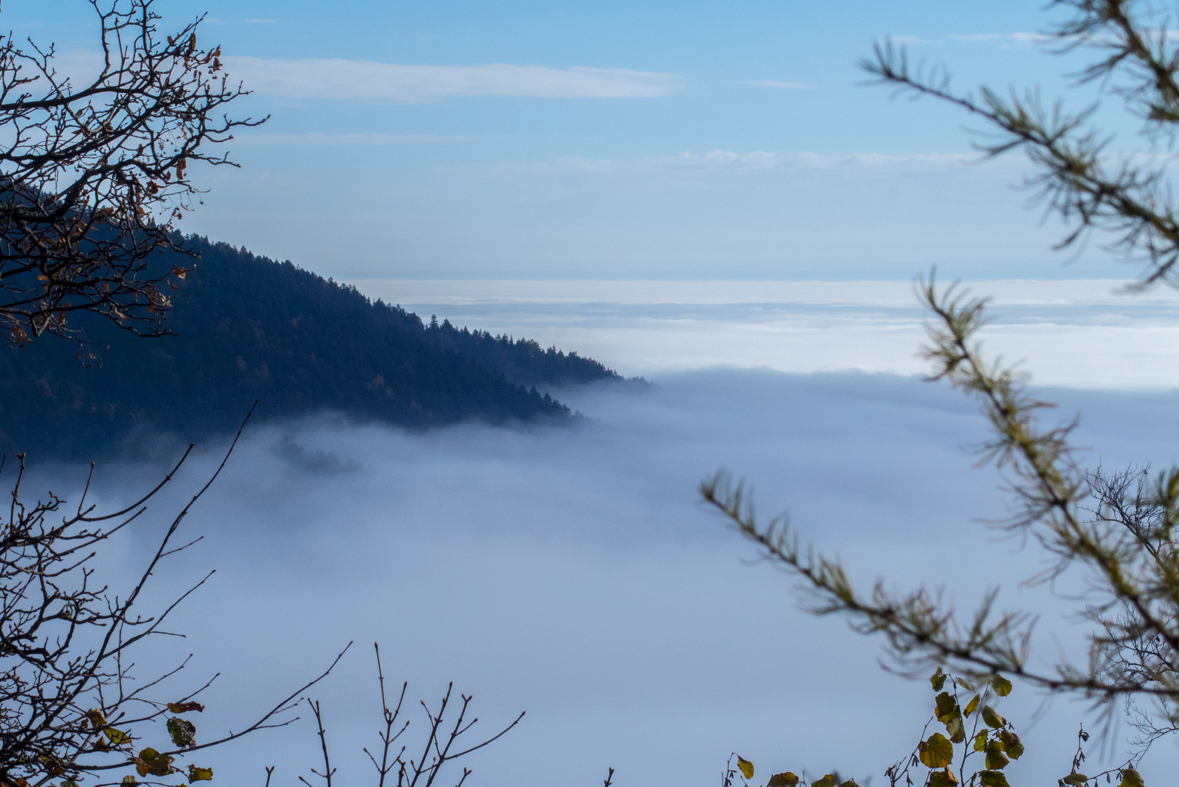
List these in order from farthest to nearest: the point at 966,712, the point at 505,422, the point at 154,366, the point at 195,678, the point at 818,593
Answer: the point at 195,678 → the point at 505,422 → the point at 154,366 → the point at 966,712 → the point at 818,593

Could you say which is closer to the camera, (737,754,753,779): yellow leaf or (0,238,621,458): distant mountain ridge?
(737,754,753,779): yellow leaf

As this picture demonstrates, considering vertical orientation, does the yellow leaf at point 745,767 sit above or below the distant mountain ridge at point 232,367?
below

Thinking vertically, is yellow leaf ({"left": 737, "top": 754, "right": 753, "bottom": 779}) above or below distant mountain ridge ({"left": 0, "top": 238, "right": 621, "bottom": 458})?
below

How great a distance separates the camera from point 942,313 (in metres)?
1.78

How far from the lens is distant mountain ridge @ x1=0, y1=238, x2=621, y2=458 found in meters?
108

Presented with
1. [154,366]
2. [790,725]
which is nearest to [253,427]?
[154,366]

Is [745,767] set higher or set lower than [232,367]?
lower

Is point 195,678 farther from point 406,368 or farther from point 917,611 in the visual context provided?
point 917,611

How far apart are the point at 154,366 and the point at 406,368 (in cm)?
3265

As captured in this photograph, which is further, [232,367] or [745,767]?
[232,367]

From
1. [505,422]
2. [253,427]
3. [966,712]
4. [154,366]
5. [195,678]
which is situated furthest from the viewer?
[195,678]

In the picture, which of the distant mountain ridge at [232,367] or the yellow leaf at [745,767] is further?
the distant mountain ridge at [232,367]

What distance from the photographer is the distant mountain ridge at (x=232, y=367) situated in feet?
355

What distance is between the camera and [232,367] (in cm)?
11500
